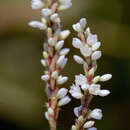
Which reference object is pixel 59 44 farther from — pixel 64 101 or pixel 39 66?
pixel 39 66

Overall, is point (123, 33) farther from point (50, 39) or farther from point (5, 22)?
point (50, 39)

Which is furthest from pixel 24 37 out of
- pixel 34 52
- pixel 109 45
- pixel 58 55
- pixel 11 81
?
pixel 58 55

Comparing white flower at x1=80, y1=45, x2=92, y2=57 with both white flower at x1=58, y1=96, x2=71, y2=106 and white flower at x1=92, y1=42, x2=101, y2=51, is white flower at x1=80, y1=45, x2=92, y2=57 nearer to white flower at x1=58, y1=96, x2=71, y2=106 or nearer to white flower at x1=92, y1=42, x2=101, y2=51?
white flower at x1=92, y1=42, x2=101, y2=51

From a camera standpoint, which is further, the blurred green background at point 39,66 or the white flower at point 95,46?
the blurred green background at point 39,66

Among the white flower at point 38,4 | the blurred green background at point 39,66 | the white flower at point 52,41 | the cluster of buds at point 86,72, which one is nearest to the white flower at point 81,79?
the cluster of buds at point 86,72

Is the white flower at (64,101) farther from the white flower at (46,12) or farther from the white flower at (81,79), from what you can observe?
the white flower at (46,12)

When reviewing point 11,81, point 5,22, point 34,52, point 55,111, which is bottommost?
point 55,111

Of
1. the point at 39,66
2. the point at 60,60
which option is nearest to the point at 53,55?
the point at 60,60

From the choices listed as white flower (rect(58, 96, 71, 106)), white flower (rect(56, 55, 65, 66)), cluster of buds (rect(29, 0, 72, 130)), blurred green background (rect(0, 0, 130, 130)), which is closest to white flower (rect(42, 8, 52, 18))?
cluster of buds (rect(29, 0, 72, 130))
